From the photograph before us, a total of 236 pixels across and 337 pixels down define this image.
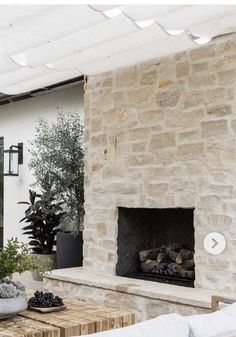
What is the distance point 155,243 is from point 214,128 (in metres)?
1.63

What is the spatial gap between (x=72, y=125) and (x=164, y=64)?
197cm

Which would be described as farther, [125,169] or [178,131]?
[125,169]

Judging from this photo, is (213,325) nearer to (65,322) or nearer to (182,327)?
(182,327)

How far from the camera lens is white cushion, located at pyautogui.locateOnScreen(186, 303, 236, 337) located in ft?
6.69

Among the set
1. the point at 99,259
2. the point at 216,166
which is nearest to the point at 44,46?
the point at 216,166

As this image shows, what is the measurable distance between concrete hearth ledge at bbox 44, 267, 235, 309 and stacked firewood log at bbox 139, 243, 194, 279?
0.83 feet

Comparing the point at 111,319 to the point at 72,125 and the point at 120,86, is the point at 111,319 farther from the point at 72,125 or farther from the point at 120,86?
the point at 72,125

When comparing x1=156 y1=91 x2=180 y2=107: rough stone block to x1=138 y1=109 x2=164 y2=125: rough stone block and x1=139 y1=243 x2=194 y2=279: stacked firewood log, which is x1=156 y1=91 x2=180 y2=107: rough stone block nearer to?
x1=138 y1=109 x2=164 y2=125: rough stone block

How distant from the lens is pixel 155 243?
5.41 meters

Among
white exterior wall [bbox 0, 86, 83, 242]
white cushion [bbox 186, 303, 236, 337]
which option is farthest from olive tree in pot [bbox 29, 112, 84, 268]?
white cushion [bbox 186, 303, 236, 337]

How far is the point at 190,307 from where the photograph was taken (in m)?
4.02

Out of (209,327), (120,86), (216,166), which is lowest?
(209,327)

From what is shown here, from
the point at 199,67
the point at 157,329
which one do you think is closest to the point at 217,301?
the point at 157,329

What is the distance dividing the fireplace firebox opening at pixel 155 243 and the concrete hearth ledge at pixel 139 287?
0.25 meters
